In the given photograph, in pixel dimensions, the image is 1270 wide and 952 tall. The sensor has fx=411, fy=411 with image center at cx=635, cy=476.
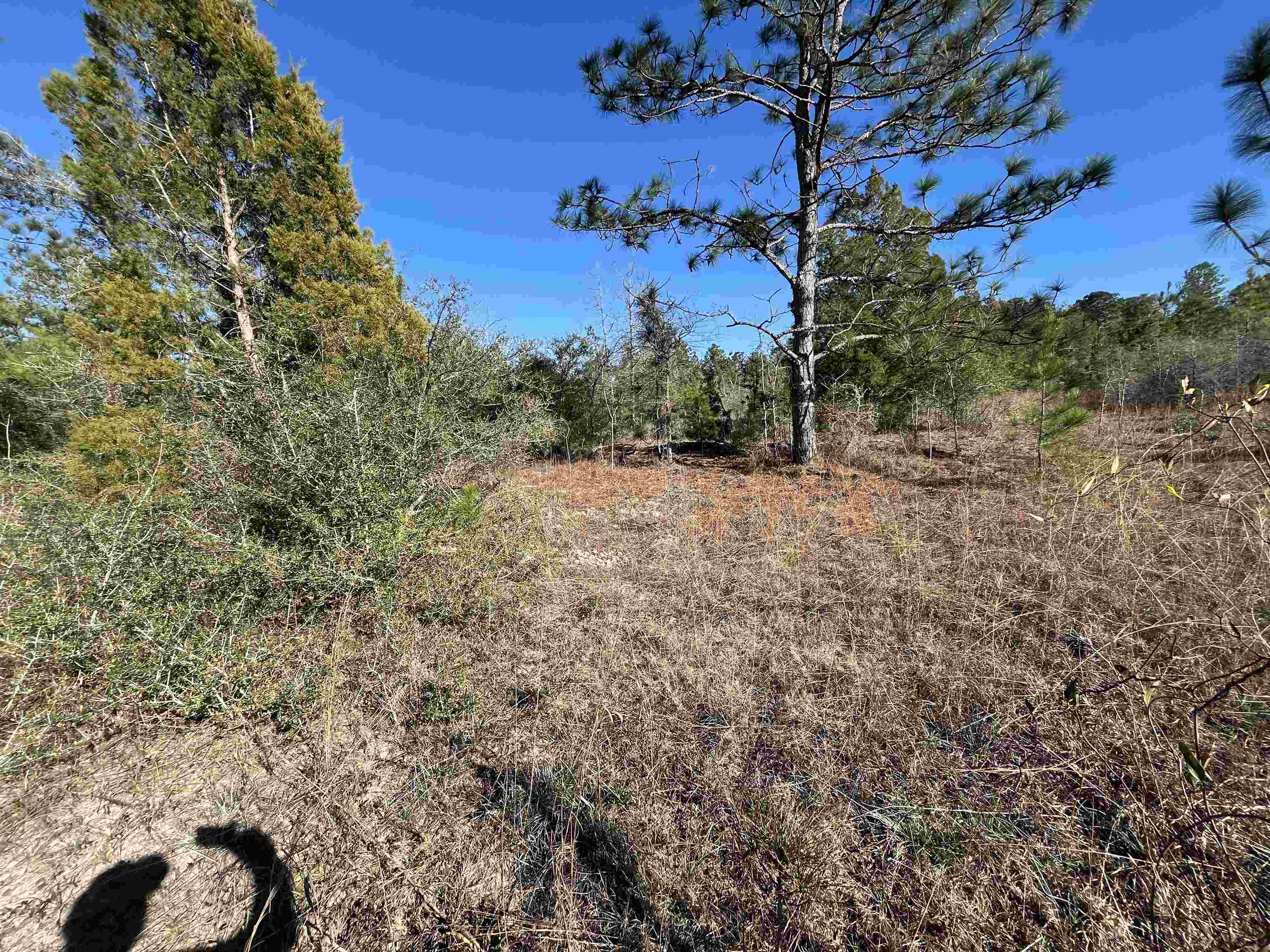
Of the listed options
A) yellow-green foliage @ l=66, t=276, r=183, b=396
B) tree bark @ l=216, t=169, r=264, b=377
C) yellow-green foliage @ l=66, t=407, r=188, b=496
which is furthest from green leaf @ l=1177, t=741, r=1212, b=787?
tree bark @ l=216, t=169, r=264, b=377

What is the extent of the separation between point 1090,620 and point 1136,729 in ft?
4.22

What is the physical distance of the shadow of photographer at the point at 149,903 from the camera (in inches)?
52.7

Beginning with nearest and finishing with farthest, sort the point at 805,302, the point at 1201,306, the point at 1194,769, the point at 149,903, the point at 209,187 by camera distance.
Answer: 1. the point at 1194,769
2. the point at 149,903
3. the point at 209,187
4. the point at 805,302
5. the point at 1201,306

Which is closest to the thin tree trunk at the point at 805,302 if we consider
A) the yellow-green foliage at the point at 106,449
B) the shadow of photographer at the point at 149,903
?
the shadow of photographer at the point at 149,903

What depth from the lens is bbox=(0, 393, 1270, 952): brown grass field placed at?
132cm

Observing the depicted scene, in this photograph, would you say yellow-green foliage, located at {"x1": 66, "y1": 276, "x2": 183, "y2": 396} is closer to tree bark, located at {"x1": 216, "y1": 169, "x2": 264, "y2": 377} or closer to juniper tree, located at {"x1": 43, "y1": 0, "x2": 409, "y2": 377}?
juniper tree, located at {"x1": 43, "y1": 0, "x2": 409, "y2": 377}

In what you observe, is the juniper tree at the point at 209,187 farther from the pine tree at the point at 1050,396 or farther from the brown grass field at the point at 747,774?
the pine tree at the point at 1050,396

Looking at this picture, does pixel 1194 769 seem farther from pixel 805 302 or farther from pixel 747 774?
pixel 805 302

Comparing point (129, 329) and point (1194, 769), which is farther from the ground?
point (129, 329)

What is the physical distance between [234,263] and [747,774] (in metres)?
10.0

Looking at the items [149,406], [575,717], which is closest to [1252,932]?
[575,717]

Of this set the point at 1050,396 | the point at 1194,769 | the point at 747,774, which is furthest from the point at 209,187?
the point at 1050,396

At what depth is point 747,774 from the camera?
5.91 ft

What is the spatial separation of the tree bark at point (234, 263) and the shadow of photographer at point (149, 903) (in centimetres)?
740
